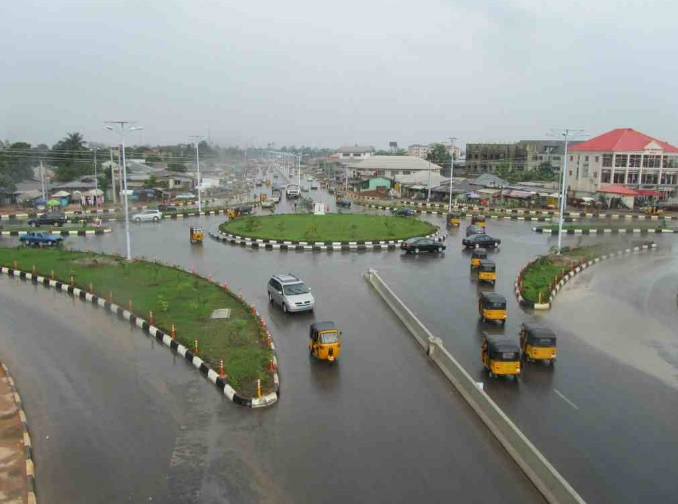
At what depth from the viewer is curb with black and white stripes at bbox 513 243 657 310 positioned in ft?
79.8

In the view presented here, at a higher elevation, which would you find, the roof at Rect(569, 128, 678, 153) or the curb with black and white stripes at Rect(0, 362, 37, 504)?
the roof at Rect(569, 128, 678, 153)

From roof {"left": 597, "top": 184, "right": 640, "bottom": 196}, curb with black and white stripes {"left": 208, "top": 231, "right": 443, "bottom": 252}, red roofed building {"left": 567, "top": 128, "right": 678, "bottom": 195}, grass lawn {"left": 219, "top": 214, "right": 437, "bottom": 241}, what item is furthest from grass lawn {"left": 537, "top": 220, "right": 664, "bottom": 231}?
curb with black and white stripes {"left": 208, "top": 231, "right": 443, "bottom": 252}

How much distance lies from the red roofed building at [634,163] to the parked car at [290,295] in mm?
55962

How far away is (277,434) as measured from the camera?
13.0 m

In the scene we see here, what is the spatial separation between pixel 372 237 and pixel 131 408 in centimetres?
2867

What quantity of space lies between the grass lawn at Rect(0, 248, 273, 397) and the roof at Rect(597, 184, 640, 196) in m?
52.7

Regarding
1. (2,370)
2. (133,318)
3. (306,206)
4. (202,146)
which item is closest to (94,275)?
(133,318)

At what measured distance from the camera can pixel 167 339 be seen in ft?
62.3

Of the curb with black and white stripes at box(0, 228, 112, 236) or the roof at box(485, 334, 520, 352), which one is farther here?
the curb with black and white stripes at box(0, 228, 112, 236)

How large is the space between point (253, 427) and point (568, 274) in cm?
2243

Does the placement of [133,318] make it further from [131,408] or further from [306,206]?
[306,206]

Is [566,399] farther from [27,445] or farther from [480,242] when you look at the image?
[480,242]

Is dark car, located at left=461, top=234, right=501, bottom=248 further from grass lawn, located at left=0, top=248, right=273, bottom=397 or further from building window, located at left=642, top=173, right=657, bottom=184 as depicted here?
building window, located at left=642, top=173, right=657, bottom=184

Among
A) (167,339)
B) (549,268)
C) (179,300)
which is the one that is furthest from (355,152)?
(167,339)
